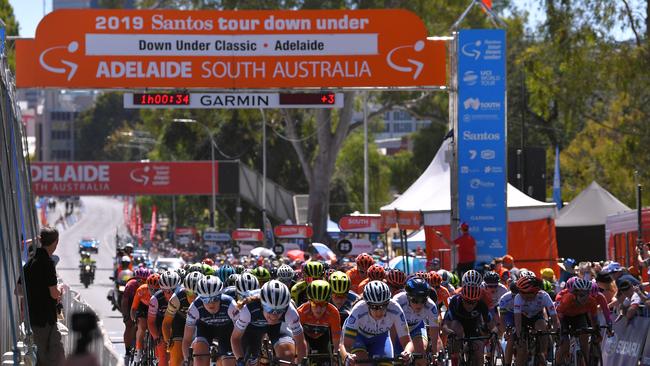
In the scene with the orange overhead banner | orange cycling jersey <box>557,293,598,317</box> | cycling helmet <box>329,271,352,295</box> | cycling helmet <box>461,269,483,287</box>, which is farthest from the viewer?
the orange overhead banner

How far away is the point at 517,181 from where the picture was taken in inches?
1663

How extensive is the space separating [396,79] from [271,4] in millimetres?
20298

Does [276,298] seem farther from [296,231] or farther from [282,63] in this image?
[296,231]

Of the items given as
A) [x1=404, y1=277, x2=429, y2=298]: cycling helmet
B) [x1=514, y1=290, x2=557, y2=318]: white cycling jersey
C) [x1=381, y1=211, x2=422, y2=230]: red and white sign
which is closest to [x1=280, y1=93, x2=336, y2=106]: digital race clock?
[x1=381, y1=211, x2=422, y2=230]: red and white sign

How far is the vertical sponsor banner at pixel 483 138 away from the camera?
2717cm

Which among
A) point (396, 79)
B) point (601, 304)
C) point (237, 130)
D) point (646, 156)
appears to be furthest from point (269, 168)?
point (601, 304)

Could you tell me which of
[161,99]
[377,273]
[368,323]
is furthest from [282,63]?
[368,323]

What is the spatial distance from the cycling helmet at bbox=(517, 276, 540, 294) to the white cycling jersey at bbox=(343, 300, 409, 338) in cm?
393

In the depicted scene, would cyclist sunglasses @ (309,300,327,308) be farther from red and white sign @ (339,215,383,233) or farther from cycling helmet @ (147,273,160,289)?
red and white sign @ (339,215,383,233)

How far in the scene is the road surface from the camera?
3718 cm

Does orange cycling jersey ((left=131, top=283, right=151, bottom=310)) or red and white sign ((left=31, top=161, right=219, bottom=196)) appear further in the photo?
red and white sign ((left=31, top=161, right=219, bottom=196))

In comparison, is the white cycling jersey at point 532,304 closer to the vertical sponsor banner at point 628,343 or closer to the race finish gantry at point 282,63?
the vertical sponsor banner at point 628,343

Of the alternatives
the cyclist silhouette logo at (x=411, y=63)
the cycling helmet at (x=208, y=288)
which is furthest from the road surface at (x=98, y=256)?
the cyclist silhouette logo at (x=411, y=63)

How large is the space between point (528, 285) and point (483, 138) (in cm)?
1040
